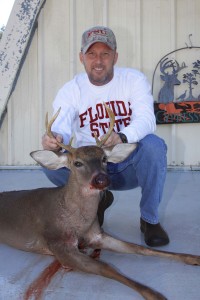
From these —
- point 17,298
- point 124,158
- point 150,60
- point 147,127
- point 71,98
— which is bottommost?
point 17,298

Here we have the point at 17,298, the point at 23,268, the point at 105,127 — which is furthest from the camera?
the point at 105,127

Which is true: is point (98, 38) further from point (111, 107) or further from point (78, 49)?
point (78, 49)

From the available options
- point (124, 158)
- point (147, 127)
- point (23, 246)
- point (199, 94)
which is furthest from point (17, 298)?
point (199, 94)

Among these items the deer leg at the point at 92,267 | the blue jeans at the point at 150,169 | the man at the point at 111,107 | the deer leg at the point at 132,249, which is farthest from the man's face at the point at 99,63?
the deer leg at the point at 92,267

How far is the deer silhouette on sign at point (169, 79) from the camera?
6.07 metres

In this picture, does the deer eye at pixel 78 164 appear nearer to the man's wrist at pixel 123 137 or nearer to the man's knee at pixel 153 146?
the man's wrist at pixel 123 137

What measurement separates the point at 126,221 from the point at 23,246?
3.14ft

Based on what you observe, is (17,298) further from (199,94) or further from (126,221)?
(199,94)

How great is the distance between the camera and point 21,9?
6.24 m

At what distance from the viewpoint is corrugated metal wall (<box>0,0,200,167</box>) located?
243 inches

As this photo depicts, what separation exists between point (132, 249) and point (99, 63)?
146 centimetres

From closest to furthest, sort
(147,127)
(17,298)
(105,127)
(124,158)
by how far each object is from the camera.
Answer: (17,298) → (124,158) → (147,127) → (105,127)

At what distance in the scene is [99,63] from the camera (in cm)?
348

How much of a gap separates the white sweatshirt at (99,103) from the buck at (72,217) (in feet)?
1.52
